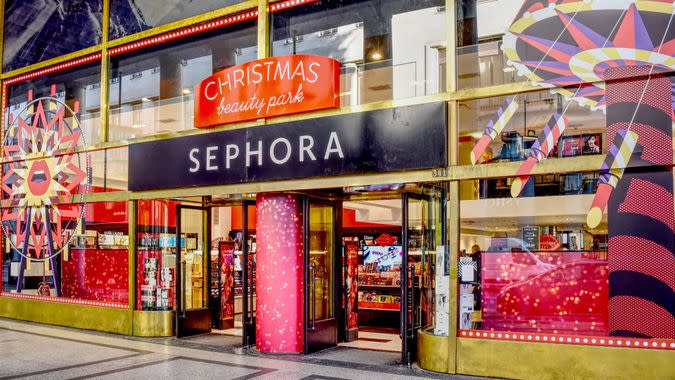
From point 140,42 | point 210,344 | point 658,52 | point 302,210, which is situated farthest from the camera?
point 140,42

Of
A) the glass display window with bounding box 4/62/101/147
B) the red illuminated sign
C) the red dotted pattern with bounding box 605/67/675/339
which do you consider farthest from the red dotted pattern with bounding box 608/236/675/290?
the glass display window with bounding box 4/62/101/147

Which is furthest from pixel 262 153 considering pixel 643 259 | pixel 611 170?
pixel 643 259

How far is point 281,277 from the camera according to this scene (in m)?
8.12

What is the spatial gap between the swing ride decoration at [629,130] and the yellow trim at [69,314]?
6.49 meters

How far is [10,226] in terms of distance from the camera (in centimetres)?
1212

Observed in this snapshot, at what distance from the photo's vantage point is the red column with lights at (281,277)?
26.6ft

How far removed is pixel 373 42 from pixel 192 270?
4538 millimetres

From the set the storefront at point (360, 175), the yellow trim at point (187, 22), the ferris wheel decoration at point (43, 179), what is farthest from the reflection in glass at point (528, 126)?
the ferris wheel decoration at point (43, 179)

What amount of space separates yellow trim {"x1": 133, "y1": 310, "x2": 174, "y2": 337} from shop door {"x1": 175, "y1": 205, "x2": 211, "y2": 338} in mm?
242

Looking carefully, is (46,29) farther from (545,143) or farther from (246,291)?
(545,143)

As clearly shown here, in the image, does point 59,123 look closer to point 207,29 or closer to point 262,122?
point 207,29

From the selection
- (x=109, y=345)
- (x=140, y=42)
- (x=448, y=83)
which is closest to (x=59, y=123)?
(x=140, y=42)

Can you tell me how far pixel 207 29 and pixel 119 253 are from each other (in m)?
3.76

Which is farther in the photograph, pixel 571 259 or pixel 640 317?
pixel 571 259
